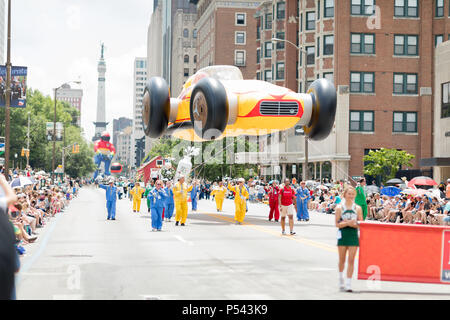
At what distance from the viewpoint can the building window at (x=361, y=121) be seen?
169 feet

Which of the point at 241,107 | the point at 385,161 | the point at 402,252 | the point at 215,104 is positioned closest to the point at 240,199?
the point at 241,107

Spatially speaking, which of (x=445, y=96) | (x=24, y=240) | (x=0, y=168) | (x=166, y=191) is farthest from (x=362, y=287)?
(x=0, y=168)

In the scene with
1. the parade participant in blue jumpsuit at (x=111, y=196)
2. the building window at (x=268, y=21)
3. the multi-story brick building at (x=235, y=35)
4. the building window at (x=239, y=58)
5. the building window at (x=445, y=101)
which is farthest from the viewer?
the building window at (x=239, y=58)

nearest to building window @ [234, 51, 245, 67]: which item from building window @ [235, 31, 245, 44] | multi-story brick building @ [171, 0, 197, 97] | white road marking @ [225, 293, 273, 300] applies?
building window @ [235, 31, 245, 44]

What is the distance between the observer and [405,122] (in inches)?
2050

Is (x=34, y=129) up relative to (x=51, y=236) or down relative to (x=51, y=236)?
up

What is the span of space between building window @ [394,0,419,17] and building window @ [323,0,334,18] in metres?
4.92

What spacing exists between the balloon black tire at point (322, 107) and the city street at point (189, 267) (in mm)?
4356

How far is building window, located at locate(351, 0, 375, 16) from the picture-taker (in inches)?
2035

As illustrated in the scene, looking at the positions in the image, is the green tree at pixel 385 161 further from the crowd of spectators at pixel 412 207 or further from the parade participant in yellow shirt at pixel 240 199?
the parade participant in yellow shirt at pixel 240 199

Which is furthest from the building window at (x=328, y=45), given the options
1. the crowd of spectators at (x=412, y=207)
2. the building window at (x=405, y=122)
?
the crowd of spectators at (x=412, y=207)

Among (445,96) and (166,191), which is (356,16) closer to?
(445,96)

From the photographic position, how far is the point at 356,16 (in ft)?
170
